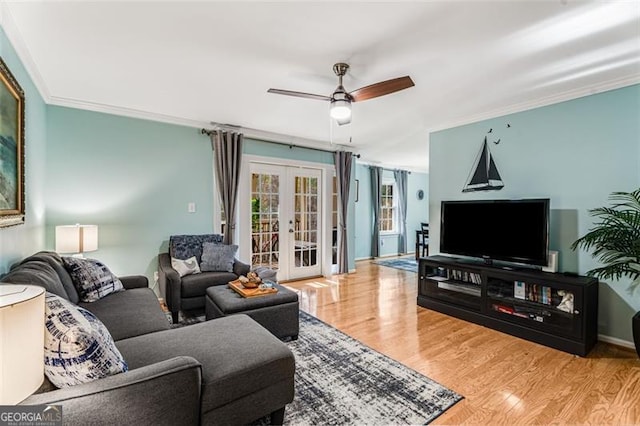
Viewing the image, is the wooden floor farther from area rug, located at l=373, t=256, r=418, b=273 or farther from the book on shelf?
area rug, located at l=373, t=256, r=418, b=273

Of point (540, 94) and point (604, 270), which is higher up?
point (540, 94)

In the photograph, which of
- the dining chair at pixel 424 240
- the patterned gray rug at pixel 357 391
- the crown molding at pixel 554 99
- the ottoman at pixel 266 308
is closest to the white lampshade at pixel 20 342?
the patterned gray rug at pixel 357 391

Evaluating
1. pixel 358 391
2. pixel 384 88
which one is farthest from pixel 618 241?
pixel 358 391

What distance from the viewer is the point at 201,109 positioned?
3.64m

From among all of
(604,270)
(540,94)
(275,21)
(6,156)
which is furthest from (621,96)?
(6,156)

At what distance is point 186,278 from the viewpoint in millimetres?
3324

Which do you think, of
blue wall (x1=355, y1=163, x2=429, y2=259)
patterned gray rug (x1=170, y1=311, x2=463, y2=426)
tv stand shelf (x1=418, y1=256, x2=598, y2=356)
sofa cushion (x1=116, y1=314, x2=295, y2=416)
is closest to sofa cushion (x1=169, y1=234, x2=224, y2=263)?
patterned gray rug (x1=170, y1=311, x2=463, y2=426)

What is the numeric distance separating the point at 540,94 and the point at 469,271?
2019mm

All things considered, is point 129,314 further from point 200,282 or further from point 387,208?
point 387,208

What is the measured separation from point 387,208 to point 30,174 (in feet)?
22.1

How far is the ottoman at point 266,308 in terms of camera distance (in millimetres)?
2584

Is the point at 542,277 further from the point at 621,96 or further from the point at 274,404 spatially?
the point at 274,404

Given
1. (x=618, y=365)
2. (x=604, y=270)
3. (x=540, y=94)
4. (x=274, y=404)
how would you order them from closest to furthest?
1. (x=274, y=404)
2. (x=618, y=365)
3. (x=604, y=270)
4. (x=540, y=94)

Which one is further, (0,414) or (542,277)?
(542,277)
